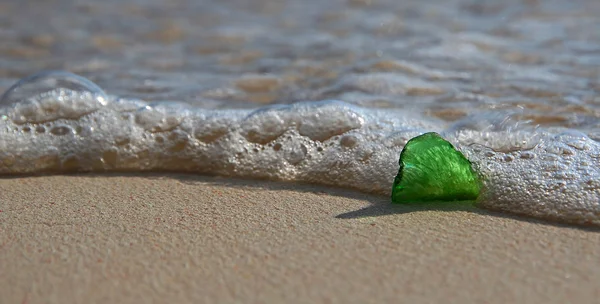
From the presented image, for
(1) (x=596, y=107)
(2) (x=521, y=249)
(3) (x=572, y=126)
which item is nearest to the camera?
(2) (x=521, y=249)

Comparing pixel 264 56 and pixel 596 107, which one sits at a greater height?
pixel 264 56

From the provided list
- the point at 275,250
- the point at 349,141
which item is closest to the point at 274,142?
the point at 349,141

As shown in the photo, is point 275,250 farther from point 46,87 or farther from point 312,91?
point 312,91

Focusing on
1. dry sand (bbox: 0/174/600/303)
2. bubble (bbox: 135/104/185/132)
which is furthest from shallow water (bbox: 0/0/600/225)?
dry sand (bbox: 0/174/600/303)

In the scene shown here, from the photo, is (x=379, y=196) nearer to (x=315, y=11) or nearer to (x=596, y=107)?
(x=596, y=107)

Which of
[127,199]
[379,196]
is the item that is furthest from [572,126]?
[127,199]
